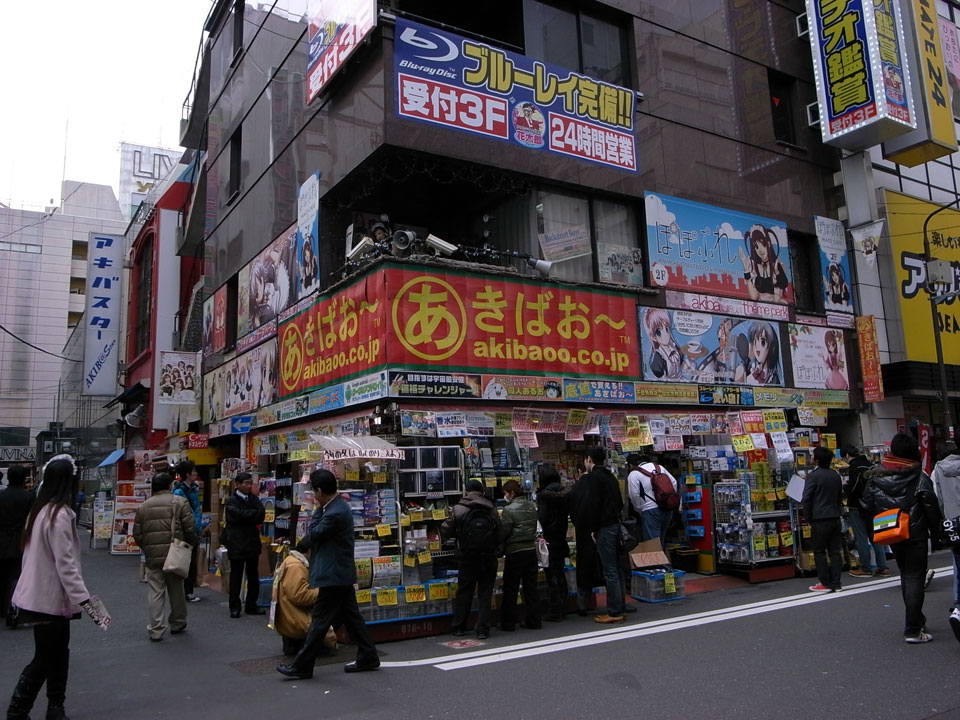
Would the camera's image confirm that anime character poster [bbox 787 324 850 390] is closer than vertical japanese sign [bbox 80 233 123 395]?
Yes

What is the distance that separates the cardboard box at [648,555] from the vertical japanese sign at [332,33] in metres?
8.76

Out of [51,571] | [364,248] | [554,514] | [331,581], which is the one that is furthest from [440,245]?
[51,571]

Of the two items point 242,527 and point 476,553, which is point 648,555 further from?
point 242,527

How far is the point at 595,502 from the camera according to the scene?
29.1 feet

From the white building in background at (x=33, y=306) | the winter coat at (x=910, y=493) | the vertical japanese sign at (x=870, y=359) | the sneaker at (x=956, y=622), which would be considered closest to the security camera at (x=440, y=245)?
the winter coat at (x=910, y=493)

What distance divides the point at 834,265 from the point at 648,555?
1034cm

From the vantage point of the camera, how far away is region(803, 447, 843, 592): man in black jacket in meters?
9.95

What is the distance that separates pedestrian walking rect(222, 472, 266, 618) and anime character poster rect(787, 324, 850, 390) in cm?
1152

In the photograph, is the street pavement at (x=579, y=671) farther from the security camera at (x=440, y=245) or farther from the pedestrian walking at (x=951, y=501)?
the security camera at (x=440, y=245)

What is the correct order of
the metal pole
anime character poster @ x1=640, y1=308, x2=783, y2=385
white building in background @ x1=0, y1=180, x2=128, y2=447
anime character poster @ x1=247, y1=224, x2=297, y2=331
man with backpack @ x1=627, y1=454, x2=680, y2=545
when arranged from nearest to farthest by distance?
man with backpack @ x1=627, y1=454, x2=680, y2=545
anime character poster @ x1=640, y1=308, x2=783, y2=385
anime character poster @ x1=247, y1=224, x2=297, y2=331
the metal pole
white building in background @ x1=0, y1=180, x2=128, y2=447

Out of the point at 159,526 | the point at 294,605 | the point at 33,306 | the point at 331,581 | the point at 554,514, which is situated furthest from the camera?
the point at 33,306

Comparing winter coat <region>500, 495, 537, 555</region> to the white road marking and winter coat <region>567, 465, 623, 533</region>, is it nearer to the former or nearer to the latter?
winter coat <region>567, 465, 623, 533</region>

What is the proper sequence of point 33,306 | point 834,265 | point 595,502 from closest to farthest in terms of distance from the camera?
point 595,502, point 834,265, point 33,306

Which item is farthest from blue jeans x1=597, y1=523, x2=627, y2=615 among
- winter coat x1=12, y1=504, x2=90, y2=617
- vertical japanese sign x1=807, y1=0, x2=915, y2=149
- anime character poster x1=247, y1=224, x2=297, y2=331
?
vertical japanese sign x1=807, y1=0, x2=915, y2=149
